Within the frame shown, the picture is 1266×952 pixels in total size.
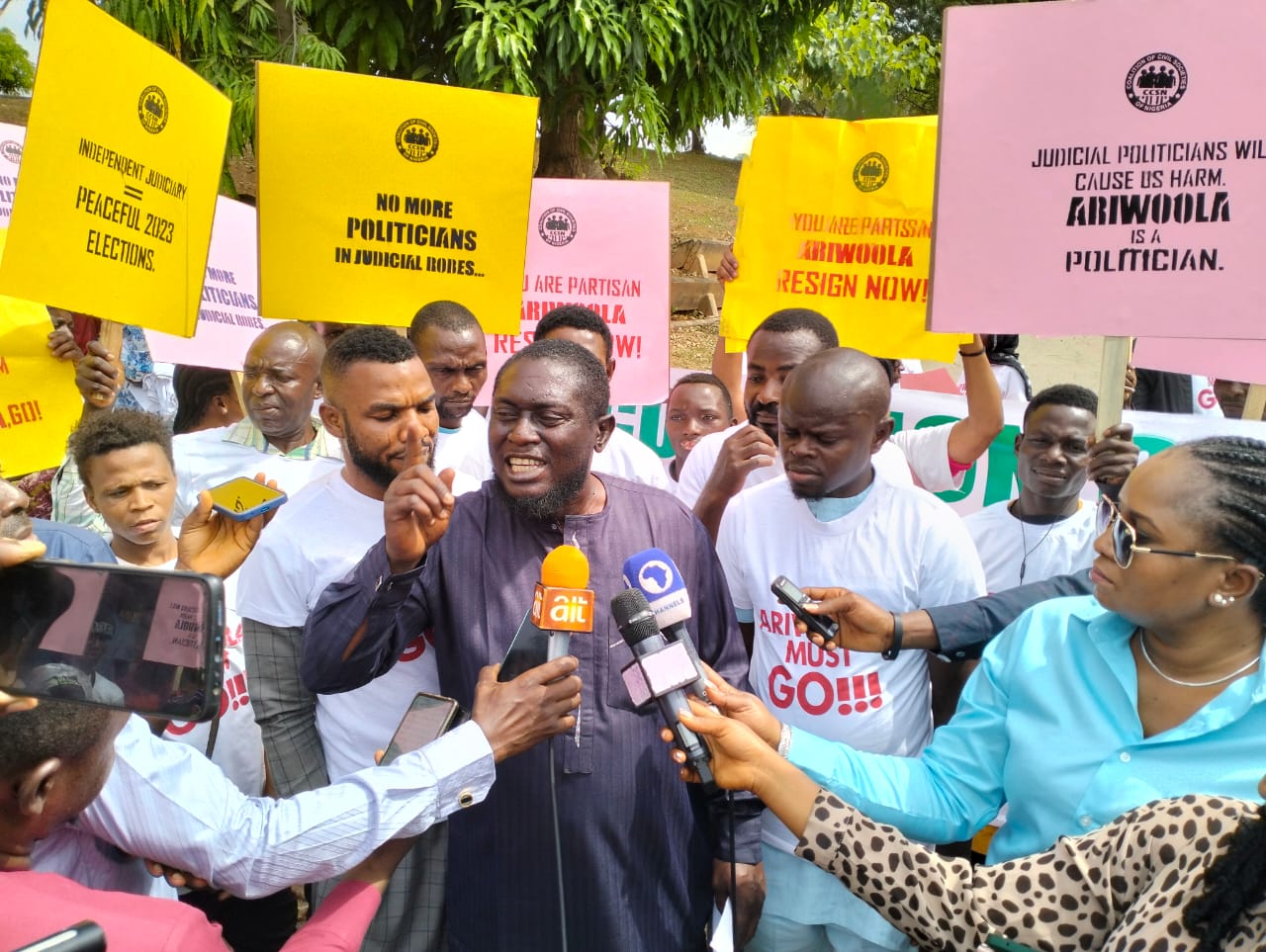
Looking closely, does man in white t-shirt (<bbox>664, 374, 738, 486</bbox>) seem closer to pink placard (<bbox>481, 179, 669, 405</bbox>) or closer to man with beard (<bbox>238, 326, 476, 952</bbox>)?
pink placard (<bbox>481, 179, 669, 405</bbox>)

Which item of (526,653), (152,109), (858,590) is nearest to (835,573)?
(858,590)

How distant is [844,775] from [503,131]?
3.23 meters

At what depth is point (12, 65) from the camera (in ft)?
76.6

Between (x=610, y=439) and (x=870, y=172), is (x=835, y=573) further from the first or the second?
(x=870, y=172)

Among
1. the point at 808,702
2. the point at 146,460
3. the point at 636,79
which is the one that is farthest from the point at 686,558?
the point at 636,79

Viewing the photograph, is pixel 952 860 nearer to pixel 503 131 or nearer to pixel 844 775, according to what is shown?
pixel 844 775

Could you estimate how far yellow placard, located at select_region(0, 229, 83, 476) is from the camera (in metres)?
4.99

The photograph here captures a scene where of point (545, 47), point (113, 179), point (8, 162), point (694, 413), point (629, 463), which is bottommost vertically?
point (629, 463)

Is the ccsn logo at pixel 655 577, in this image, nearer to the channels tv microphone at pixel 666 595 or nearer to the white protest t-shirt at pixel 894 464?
the channels tv microphone at pixel 666 595

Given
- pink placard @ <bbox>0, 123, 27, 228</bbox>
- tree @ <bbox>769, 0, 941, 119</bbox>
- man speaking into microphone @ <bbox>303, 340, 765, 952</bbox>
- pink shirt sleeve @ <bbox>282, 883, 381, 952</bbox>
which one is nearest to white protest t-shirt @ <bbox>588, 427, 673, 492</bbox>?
man speaking into microphone @ <bbox>303, 340, 765, 952</bbox>

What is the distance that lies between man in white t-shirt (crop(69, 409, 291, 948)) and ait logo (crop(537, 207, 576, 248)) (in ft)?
8.80

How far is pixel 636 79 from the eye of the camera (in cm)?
1184

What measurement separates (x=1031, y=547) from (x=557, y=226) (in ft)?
10.2

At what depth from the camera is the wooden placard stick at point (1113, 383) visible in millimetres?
3105
